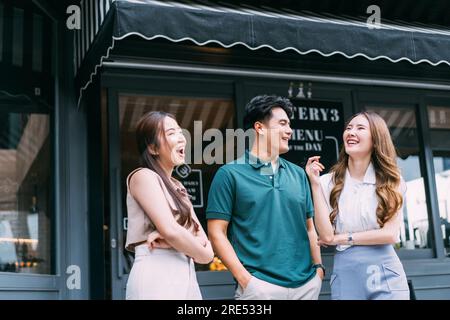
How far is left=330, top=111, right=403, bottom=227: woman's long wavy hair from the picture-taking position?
13.3 ft

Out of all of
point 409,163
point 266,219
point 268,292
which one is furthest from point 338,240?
point 409,163

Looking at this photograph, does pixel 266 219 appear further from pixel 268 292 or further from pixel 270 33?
pixel 270 33

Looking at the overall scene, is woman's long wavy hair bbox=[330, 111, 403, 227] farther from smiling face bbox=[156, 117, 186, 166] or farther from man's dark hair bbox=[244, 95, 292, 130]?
smiling face bbox=[156, 117, 186, 166]

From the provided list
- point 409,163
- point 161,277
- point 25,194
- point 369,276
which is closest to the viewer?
point 161,277

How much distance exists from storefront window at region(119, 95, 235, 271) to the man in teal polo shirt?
128 cm

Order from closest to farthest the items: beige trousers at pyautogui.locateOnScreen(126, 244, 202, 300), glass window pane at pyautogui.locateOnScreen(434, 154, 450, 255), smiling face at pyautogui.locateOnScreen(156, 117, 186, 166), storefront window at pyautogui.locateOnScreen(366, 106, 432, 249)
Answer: beige trousers at pyautogui.locateOnScreen(126, 244, 202, 300) < smiling face at pyautogui.locateOnScreen(156, 117, 186, 166) < storefront window at pyautogui.locateOnScreen(366, 106, 432, 249) < glass window pane at pyautogui.locateOnScreen(434, 154, 450, 255)

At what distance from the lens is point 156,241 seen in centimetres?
350

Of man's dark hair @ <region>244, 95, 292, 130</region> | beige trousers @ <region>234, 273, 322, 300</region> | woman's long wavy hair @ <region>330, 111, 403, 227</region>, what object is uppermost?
man's dark hair @ <region>244, 95, 292, 130</region>

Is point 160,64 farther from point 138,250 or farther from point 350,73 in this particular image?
point 138,250

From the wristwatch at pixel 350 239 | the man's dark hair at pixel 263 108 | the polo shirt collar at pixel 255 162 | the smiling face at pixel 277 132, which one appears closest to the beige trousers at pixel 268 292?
the wristwatch at pixel 350 239

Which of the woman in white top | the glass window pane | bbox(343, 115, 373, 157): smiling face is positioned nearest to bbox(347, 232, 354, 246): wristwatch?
the woman in white top

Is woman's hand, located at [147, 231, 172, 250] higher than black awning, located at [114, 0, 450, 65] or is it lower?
lower

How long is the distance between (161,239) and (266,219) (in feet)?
2.50

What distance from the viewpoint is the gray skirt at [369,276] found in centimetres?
395
